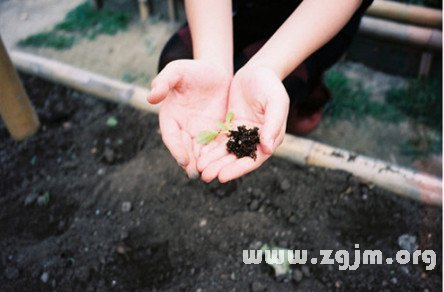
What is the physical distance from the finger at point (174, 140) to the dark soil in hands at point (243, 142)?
0.21 m

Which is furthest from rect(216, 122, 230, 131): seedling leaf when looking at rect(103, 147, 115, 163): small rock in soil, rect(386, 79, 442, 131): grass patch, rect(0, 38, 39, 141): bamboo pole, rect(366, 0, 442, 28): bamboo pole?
rect(366, 0, 442, 28): bamboo pole

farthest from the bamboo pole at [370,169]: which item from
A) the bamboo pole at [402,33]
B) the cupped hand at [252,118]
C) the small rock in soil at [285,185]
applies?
the bamboo pole at [402,33]

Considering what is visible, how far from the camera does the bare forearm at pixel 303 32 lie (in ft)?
6.16

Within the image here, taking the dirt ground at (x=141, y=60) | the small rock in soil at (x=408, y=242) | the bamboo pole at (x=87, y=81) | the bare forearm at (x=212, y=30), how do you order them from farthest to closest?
1. the dirt ground at (x=141, y=60)
2. the bamboo pole at (x=87, y=81)
3. the small rock in soil at (x=408, y=242)
4. the bare forearm at (x=212, y=30)

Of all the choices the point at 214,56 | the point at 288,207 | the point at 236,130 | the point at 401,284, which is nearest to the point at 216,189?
the point at 288,207

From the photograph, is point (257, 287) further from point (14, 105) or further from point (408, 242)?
point (14, 105)

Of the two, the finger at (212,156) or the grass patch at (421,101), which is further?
the grass patch at (421,101)

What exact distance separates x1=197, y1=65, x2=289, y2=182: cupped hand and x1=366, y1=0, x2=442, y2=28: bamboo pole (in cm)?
202

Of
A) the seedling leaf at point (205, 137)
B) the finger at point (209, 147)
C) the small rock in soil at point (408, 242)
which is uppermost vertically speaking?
the seedling leaf at point (205, 137)

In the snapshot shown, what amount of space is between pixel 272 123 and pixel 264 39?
0.89m

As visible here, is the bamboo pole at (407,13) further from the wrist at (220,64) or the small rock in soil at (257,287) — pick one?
the small rock in soil at (257,287)

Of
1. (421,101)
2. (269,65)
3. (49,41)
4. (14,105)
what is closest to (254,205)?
(269,65)

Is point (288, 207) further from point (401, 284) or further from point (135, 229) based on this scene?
point (135, 229)

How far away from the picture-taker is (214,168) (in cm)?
161
